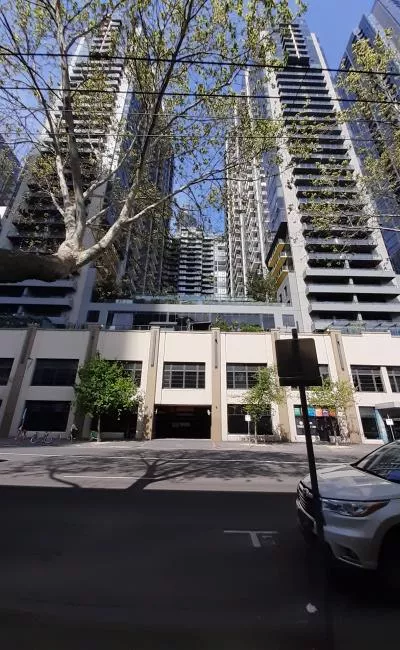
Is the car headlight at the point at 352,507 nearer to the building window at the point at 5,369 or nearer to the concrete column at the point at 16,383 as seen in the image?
the concrete column at the point at 16,383

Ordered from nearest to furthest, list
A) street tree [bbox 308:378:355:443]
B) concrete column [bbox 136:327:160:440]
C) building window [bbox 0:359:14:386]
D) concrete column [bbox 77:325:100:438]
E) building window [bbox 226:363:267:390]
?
street tree [bbox 308:378:355:443] → concrete column [bbox 77:325:100:438] → concrete column [bbox 136:327:160:440] → building window [bbox 0:359:14:386] → building window [bbox 226:363:267:390]

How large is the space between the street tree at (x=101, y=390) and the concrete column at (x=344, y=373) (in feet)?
67.1

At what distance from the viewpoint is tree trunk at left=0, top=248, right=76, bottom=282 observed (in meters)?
5.28

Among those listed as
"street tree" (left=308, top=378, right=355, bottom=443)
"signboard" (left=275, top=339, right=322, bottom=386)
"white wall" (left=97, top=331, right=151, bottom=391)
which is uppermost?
"white wall" (left=97, top=331, right=151, bottom=391)

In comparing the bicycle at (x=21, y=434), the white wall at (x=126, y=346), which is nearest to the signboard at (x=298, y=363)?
the white wall at (x=126, y=346)

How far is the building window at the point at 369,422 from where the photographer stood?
31.3 meters

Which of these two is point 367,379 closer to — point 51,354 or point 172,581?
point 51,354

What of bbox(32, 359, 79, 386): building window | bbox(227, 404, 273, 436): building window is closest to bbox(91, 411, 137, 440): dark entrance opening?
bbox(32, 359, 79, 386): building window

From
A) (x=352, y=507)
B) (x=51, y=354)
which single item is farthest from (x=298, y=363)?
(x=51, y=354)

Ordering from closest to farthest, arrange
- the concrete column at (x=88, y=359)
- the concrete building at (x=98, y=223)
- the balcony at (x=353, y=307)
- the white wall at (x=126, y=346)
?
the concrete building at (x=98, y=223) → the concrete column at (x=88, y=359) → the white wall at (x=126, y=346) → the balcony at (x=353, y=307)

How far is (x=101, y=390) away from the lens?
29062 mm

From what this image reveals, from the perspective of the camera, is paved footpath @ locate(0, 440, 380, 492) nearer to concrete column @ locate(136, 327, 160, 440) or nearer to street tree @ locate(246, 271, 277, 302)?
concrete column @ locate(136, 327, 160, 440)

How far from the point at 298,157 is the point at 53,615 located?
1301 centimetres

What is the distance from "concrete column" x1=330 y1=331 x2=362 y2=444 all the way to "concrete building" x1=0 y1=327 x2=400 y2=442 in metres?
0.09
